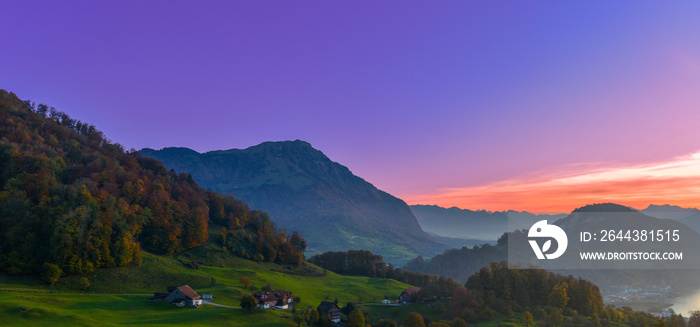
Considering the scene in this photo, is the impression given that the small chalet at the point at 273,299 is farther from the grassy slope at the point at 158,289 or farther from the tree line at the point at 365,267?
the tree line at the point at 365,267

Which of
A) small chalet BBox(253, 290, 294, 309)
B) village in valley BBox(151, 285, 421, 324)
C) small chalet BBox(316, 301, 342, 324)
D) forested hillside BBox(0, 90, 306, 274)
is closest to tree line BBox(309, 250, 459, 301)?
forested hillside BBox(0, 90, 306, 274)

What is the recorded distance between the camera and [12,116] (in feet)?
405

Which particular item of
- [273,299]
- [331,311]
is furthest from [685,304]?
[273,299]

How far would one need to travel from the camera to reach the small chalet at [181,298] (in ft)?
220

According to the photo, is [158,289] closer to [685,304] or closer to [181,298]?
[181,298]

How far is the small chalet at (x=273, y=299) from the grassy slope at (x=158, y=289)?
334cm

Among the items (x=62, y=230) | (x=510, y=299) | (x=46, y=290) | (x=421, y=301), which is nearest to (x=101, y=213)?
(x=62, y=230)

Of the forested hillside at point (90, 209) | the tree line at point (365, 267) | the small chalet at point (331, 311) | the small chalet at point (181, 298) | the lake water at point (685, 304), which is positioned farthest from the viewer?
the lake water at point (685, 304)

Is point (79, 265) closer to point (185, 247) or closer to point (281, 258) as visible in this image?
point (185, 247)

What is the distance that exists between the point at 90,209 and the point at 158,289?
90.7 feet

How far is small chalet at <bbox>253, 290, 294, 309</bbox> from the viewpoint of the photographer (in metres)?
73.0

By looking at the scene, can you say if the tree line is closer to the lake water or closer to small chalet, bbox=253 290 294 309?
small chalet, bbox=253 290 294 309

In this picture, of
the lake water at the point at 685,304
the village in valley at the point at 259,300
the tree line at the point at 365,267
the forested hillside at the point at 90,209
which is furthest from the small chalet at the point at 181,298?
the lake water at the point at 685,304

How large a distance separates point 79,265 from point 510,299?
110 m
